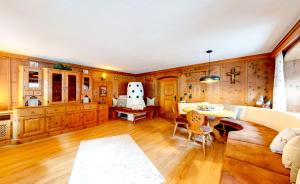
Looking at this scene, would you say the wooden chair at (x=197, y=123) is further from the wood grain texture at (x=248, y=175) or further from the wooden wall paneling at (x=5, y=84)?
the wooden wall paneling at (x=5, y=84)

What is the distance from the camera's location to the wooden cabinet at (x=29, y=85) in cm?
333

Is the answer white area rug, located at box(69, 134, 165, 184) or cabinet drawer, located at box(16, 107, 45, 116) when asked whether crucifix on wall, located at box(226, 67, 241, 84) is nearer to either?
white area rug, located at box(69, 134, 165, 184)

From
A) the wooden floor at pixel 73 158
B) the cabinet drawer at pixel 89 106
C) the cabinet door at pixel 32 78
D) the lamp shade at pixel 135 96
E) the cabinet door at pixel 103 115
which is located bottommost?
the wooden floor at pixel 73 158

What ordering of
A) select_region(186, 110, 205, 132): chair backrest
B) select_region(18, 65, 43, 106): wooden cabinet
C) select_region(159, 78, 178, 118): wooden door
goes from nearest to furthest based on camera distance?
1. select_region(186, 110, 205, 132): chair backrest
2. select_region(18, 65, 43, 106): wooden cabinet
3. select_region(159, 78, 178, 118): wooden door

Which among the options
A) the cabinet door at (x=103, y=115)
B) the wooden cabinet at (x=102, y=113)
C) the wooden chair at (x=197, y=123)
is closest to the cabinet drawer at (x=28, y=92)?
the wooden cabinet at (x=102, y=113)

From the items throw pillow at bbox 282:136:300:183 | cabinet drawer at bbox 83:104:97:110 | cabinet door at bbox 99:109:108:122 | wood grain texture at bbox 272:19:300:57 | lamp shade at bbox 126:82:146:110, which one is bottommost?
cabinet door at bbox 99:109:108:122

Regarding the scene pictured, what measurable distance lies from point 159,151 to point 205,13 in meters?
2.65

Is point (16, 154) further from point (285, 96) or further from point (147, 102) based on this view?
point (285, 96)

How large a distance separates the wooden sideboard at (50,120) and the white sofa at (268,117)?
3.64m

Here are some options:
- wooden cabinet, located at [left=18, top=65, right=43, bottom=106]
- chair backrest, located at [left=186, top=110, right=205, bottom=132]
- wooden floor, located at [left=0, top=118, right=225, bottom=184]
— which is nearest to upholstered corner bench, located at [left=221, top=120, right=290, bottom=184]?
wooden floor, located at [left=0, top=118, right=225, bottom=184]

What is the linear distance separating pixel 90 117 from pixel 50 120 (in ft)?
3.90

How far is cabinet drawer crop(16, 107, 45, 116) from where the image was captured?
118 inches

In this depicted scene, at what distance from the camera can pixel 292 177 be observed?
1050mm

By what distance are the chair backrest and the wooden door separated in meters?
2.71
